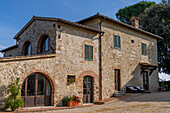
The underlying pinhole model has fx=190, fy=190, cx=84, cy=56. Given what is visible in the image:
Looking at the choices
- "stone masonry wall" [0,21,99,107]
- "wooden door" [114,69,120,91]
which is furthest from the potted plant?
"wooden door" [114,69,120,91]

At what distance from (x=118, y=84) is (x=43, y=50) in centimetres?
617

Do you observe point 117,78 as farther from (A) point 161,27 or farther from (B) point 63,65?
(A) point 161,27

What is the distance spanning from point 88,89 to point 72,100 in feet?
5.92

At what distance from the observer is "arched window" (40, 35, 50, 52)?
12.0 meters

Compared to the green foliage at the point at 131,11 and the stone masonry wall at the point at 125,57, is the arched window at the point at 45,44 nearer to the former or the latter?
the stone masonry wall at the point at 125,57

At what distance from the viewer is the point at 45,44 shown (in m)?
12.3

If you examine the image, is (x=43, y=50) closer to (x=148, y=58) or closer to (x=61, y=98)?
(x=61, y=98)

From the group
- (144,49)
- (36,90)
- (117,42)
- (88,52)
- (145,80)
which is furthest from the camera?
(144,49)

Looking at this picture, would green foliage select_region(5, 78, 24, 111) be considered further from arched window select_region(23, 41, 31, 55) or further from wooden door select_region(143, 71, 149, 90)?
wooden door select_region(143, 71, 149, 90)

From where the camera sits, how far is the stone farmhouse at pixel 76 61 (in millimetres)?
9789

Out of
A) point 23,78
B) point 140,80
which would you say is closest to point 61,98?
point 23,78

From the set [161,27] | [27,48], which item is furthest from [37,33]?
[161,27]

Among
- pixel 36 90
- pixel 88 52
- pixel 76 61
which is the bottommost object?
pixel 36 90

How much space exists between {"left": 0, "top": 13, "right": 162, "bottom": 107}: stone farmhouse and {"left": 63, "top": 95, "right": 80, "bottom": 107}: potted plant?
0.29m
